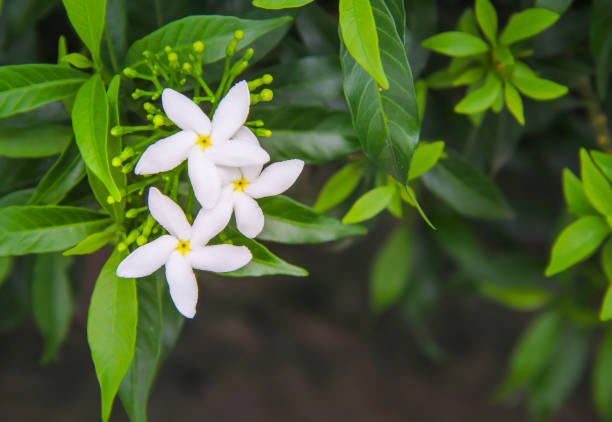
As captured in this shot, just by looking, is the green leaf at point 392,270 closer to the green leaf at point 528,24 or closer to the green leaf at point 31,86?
the green leaf at point 528,24

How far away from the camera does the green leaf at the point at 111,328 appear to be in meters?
Result: 0.48

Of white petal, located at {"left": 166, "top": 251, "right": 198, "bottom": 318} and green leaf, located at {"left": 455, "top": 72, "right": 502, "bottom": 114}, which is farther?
green leaf, located at {"left": 455, "top": 72, "right": 502, "bottom": 114}

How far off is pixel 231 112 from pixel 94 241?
0.66ft

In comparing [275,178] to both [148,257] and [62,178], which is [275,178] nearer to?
[148,257]

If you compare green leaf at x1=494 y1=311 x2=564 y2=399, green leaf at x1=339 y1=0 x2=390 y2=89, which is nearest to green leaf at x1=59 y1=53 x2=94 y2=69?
green leaf at x1=339 y1=0 x2=390 y2=89

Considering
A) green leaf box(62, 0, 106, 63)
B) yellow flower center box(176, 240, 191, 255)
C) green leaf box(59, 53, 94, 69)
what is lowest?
yellow flower center box(176, 240, 191, 255)

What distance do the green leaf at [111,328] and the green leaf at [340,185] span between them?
0.25 m

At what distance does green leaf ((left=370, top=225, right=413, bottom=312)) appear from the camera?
1067mm

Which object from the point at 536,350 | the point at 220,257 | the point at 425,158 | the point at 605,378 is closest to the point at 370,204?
the point at 425,158

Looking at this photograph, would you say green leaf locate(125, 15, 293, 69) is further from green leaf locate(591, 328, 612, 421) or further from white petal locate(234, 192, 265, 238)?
green leaf locate(591, 328, 612, 421)

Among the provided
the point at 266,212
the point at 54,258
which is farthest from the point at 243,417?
the point at 266,212

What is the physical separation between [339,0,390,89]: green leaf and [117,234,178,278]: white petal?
225mm

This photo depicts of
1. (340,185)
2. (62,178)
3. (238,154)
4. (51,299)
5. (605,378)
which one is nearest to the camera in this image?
(238,154)

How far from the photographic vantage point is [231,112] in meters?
0.43
